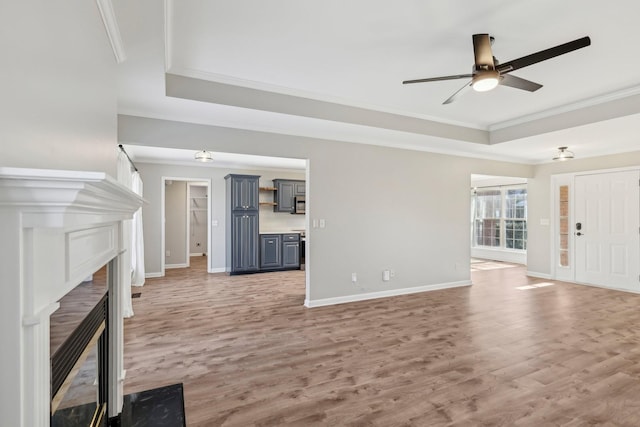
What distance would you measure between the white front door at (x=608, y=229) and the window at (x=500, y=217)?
2.20 metres

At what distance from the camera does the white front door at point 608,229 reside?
5.53 meters

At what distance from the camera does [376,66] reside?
308cm

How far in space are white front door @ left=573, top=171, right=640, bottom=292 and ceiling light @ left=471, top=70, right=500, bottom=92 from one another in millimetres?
5105

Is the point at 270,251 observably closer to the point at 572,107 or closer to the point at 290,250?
the point at 290,250

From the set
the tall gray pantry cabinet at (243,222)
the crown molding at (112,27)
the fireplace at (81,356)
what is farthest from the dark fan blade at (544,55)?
the tall gray pantry cabinet at (243,222)

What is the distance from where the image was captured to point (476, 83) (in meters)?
2.44

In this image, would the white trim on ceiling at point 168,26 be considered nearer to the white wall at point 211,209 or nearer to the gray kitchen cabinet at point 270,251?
the white wall at point 211,209

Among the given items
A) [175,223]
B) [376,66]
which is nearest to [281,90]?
[376,66]

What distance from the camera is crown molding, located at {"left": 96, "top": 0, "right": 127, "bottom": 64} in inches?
66.0

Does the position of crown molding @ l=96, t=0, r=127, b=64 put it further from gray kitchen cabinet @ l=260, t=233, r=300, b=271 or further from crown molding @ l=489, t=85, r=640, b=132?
gray kitchen cabinet @ l=260, t=233, r=300, b=271

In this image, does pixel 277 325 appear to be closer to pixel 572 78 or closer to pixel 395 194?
pixel 395 194

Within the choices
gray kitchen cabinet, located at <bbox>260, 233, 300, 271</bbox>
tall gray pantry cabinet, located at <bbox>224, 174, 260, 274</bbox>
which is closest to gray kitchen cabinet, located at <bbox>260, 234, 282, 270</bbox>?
gray kitchen cabinet, located at <bbox>260, 233, 300, 271</bbox>

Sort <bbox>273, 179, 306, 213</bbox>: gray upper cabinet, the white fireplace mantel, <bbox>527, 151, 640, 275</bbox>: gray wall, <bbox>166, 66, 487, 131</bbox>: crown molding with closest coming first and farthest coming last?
the white fireplace mantel, <bbox>166, 66, 487, 131</bbox>: crown molding, <bbox>527, 151, 640, 275</bbox>: gray wall, <bbox>273, 179, 306, 213</bbox>: gray upper cabinet

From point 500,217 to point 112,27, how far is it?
9647 mm
